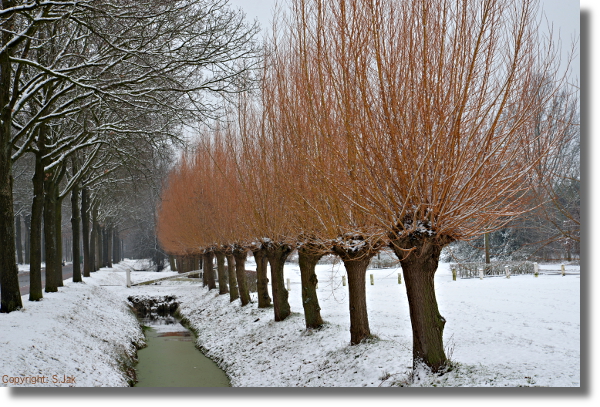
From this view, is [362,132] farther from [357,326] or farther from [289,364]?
[289,364]

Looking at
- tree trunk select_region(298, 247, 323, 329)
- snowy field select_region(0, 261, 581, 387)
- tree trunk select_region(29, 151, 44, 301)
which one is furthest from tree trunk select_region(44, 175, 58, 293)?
tree trunk select_region(298, 247, 323, 329)

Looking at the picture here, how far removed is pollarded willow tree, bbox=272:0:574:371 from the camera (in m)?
4.96

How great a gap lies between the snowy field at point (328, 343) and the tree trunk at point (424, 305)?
0.86 ft

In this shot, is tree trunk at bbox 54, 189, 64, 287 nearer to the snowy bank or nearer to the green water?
the snowy bank

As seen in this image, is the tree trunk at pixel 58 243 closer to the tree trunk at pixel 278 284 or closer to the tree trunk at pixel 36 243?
the tree trunk at pixel 36 243

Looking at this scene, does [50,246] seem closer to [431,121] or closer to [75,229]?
[75,229]

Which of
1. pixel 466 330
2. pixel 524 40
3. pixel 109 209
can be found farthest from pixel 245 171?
pixel 109 209

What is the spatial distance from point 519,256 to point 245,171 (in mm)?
18380

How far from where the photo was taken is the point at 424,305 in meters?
5.96

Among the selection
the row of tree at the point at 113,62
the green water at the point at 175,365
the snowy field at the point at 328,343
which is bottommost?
the green water at the point at 175,365

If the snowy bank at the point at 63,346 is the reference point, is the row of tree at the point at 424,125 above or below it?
above

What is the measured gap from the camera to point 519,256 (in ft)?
81.9

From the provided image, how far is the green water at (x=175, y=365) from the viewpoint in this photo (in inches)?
371

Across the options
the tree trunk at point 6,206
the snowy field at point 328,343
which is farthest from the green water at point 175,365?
the tree trunk at point 6,206
